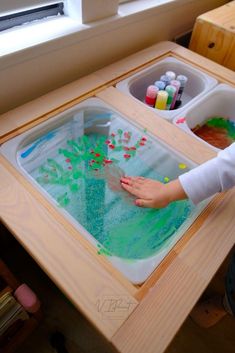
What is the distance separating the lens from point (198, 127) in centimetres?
94

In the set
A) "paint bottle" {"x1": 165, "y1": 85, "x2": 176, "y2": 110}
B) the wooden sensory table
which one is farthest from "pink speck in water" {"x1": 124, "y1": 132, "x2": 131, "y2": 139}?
"paint bottle" {"x1": 165, "y1": 85, "x2": 176, "y2": 110}

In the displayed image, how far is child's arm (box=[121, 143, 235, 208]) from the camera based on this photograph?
0.56 meters

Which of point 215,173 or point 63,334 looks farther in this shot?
point 63,334

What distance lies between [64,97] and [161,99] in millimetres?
303

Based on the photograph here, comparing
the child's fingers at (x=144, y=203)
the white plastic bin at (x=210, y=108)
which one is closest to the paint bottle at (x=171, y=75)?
the white plastic bin at (x=210, y=108)

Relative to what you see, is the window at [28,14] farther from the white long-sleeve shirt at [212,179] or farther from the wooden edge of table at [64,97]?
the white long-sleeve shirt at [212,179]

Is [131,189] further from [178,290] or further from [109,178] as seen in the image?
[178,290]

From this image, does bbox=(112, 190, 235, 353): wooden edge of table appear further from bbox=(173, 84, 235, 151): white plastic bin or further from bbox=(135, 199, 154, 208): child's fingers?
bbox=(173, 84, 235, 151): white plastic bin

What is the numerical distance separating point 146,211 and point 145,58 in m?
0.62

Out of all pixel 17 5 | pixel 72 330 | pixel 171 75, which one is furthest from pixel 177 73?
pixel 72 330

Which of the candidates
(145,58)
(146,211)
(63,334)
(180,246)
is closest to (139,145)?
(146,211)

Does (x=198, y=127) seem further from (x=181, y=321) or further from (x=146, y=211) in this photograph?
(x=181, y=321)

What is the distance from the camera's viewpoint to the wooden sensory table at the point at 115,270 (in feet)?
1.36

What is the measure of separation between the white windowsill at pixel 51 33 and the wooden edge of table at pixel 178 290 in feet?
2.03
